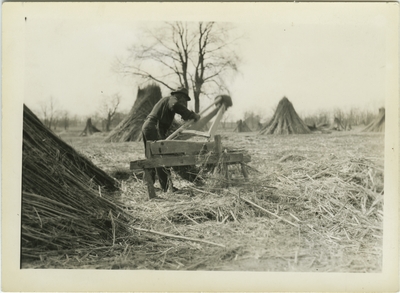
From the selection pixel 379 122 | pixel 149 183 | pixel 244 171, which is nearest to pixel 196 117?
pixel 244 171

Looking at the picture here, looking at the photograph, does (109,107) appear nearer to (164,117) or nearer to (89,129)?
(89,129)

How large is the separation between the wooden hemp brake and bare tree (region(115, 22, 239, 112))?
1.27ft

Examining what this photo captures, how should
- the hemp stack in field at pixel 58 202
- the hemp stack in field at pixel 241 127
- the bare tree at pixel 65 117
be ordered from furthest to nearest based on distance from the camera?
the hemp stack in field at pixel 241 127 → the bare tree at pixel 65 117 → the hemp stack in field at pixel 58 202

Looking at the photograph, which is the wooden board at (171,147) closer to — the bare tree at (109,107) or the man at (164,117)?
the man at (164,117)

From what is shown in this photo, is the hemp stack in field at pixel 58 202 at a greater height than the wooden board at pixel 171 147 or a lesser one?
lesser

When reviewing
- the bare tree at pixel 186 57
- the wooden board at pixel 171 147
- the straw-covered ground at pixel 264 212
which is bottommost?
the straw-covered ground at pixel 264 212

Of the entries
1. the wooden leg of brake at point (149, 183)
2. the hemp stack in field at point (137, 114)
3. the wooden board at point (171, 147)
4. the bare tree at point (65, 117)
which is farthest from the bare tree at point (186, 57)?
the wooden leg of brake at point (149, 183)

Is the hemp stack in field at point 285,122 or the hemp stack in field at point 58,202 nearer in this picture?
the hemp stack in field at point 58,202

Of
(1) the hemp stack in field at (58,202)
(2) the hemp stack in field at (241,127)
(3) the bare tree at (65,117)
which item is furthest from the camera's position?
(2) the hemp stack in field at (241,127)

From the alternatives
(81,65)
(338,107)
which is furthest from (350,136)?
(81,65)

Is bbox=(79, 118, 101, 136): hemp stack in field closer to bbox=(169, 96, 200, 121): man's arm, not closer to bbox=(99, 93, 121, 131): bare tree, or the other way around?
bbox=(99, 93, 121, 131): bare tree

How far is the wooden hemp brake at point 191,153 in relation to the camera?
4.65 metres

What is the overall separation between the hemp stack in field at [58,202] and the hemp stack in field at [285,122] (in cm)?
230

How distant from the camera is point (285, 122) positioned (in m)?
4.74
